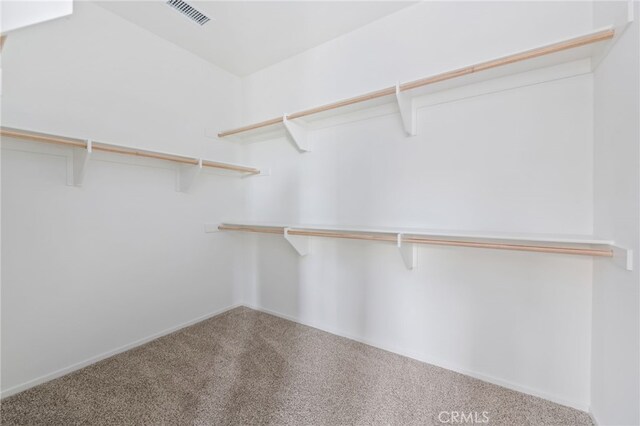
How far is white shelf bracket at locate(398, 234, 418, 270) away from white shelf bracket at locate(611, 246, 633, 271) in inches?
35.8

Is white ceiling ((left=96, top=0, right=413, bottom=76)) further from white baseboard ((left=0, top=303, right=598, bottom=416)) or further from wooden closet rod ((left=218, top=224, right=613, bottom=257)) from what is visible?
white baseboard ((left=0, top=303, right=598, bottom=416))

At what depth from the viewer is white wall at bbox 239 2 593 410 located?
1399 millimetres

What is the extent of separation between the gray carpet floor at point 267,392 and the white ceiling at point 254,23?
7.81 ft

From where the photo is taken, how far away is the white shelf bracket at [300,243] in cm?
216

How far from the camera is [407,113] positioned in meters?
1.77

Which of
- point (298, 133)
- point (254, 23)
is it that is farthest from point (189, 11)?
point (298, 133)

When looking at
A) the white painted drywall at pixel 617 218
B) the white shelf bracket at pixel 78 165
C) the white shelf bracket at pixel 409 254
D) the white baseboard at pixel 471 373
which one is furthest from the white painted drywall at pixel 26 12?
the white baseboard at pixel 471 373

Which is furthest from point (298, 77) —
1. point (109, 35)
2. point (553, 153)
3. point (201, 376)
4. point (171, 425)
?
point (171, 425)

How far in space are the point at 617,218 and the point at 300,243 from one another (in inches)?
70.8

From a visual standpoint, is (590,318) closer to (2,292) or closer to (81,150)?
(81,150)

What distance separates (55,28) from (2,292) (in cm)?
154

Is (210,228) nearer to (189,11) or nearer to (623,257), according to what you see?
(189,11)

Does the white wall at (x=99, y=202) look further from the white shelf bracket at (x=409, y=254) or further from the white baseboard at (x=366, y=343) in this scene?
the white shelf bracket at (x=409, y=254)

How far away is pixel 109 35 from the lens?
1.86m
